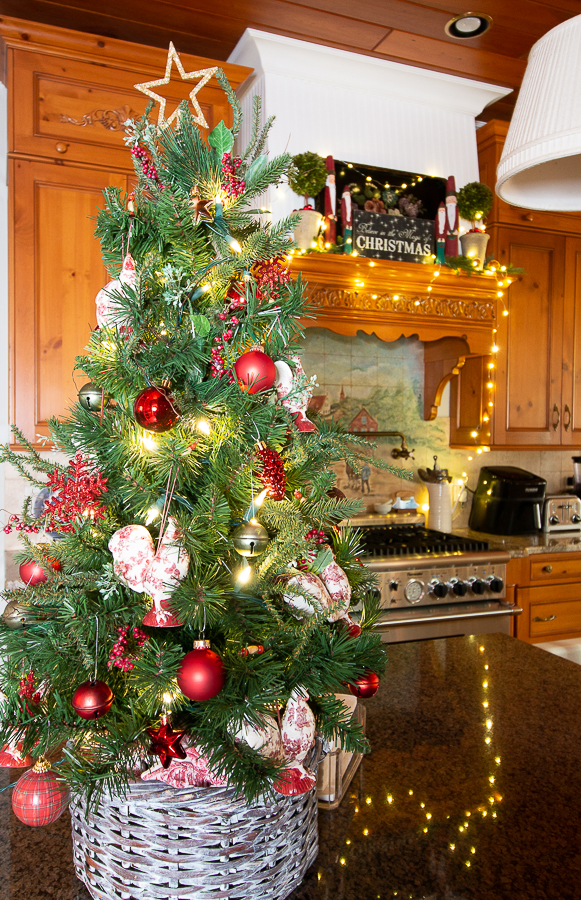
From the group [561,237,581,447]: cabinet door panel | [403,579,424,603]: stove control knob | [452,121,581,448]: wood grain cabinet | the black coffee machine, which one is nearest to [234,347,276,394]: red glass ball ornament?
[403,579,424,603]: stove control knob

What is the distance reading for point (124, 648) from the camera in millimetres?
624

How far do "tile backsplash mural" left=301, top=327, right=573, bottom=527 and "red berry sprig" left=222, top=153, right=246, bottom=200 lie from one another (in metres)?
2.20

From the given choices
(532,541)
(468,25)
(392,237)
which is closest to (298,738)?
(392,237)

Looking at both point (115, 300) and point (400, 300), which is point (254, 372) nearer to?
point (115, 300)

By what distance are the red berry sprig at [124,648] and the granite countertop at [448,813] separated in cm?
27

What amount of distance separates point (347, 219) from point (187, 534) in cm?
227

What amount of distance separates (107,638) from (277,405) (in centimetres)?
32

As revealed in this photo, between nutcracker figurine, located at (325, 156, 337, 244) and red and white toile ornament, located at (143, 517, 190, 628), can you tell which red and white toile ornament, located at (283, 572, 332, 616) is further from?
nutcracker figurine, located at (325, 156, 337, 244)

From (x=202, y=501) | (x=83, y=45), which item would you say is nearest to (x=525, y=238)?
(x=83, y=45)

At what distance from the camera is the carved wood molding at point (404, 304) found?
97.1 inches

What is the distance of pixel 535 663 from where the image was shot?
1.24 m

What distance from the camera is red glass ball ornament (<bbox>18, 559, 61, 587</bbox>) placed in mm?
722

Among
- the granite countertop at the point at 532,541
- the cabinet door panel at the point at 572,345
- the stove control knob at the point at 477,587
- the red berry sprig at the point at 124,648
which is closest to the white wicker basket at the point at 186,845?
the red berry sprig at the point at 124,648

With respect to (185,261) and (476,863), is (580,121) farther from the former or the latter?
(476,863)
